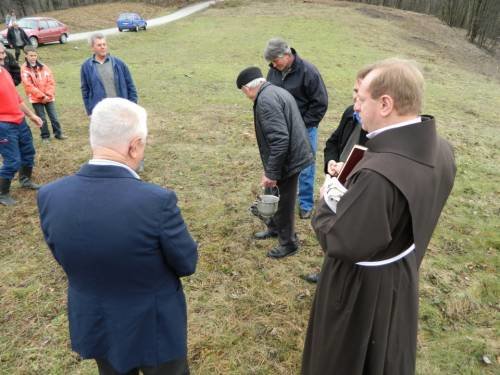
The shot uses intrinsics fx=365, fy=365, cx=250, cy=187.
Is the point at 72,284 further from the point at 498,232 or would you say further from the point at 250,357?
the point at 498,232

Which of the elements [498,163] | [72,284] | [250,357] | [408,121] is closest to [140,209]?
[72,284]

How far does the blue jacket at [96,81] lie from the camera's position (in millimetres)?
5324

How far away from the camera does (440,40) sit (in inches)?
1024

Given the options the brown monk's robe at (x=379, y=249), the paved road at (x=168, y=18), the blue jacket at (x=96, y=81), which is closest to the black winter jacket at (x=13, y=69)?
the blue jacket at (x=96, y=81)

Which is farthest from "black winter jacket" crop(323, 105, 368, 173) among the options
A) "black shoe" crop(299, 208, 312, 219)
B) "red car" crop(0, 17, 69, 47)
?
"red car" crop(0, 17, 69, 47)

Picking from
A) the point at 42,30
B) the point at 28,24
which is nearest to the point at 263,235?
the point at 42,30

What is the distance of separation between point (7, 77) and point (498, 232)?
6.58 metres

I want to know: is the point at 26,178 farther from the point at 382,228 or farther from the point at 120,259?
the point at 382,228

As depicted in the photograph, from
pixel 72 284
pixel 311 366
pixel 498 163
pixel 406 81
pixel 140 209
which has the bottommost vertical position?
pixel 498 163

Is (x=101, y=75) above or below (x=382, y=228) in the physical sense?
below

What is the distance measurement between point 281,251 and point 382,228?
8.64 ft

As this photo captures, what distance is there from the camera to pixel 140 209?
153cm

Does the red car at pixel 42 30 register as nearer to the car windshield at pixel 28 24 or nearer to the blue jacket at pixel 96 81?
the car windshield at pixel 28 24

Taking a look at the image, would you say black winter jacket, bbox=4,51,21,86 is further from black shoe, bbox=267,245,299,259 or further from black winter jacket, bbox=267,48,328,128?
black shoe, bbox=267,245,299,259
